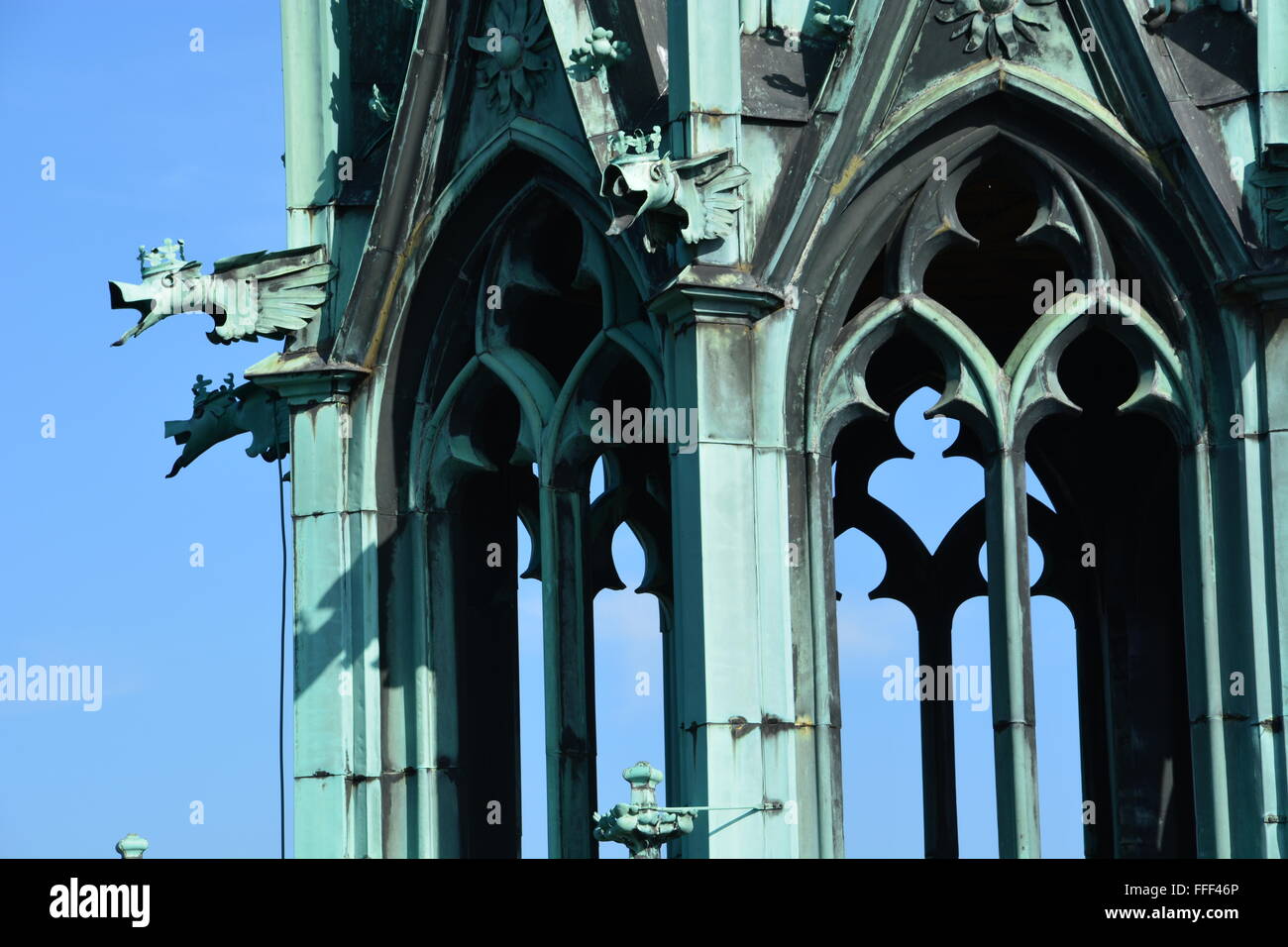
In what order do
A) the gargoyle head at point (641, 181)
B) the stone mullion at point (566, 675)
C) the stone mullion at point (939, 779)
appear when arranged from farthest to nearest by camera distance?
1. the stone mullion at point (939, 779)
2. the stone mullion at point (566, 675)
3. the gargoyle head at point (641, 181)

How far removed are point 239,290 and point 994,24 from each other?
22.3 feet

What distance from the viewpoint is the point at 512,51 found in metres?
31.6

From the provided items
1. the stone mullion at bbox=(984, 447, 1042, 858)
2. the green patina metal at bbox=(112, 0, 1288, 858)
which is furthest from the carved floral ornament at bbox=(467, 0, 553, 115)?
the stone mullion at bbox=(984, 447, 1042, 858)

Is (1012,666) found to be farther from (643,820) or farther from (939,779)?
(939,779)

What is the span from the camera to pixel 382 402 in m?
32.3

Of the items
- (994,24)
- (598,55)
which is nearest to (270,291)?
(598,55)

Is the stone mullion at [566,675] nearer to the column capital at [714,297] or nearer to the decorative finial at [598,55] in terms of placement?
the column capital at [714,297]

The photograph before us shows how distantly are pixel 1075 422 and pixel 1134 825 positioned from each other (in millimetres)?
4022

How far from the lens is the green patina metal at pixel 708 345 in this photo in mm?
29125

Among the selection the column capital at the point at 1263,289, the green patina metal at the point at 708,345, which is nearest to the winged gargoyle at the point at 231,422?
the green patina metal at the point at 708,345

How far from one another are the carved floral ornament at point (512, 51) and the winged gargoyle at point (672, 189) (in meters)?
2.16

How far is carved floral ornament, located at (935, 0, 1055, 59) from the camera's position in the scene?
98.7 ft
